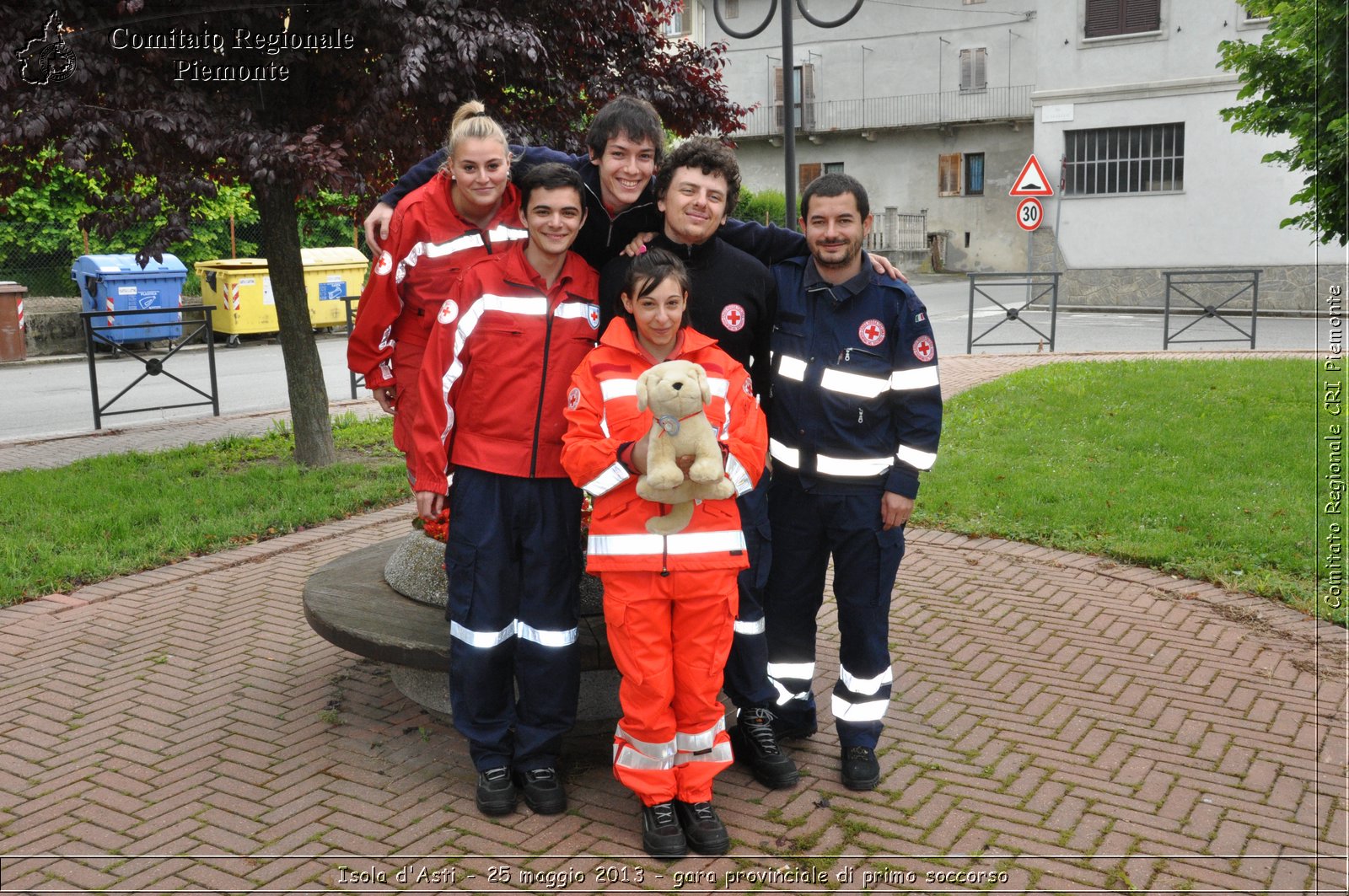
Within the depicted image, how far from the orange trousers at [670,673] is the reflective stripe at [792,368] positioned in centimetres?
83

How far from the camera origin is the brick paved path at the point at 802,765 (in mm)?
3605

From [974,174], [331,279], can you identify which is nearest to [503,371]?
[331,279]

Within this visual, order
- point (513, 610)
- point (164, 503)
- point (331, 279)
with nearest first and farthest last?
1. point (513, 610)
2. point (164, 503)
3. point (331, 279)

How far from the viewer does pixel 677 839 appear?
368 cm

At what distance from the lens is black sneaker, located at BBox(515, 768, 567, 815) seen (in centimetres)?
396

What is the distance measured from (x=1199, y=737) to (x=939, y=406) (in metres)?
1.73

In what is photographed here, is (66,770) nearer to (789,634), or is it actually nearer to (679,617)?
(679,617)

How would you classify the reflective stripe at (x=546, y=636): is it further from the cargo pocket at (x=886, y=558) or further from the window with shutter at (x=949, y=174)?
the window with shutter at (x=949, y=174)

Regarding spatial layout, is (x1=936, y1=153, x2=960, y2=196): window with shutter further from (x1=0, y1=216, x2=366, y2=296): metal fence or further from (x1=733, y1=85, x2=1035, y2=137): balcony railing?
(x1=0, y1=216, x2=366, y2=296): metal fence

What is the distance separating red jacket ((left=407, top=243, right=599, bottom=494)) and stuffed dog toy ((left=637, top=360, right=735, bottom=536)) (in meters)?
0.50

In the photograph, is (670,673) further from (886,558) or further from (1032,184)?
(1032,184)

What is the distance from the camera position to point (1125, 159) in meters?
26.4

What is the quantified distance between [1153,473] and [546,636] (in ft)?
19.4

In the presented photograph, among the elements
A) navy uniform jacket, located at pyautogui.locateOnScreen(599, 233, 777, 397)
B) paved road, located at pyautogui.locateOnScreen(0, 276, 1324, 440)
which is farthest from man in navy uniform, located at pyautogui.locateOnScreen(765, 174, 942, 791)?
paved road, located at pyautogui.locateOnScreen(0, 276, 1324, 440)
